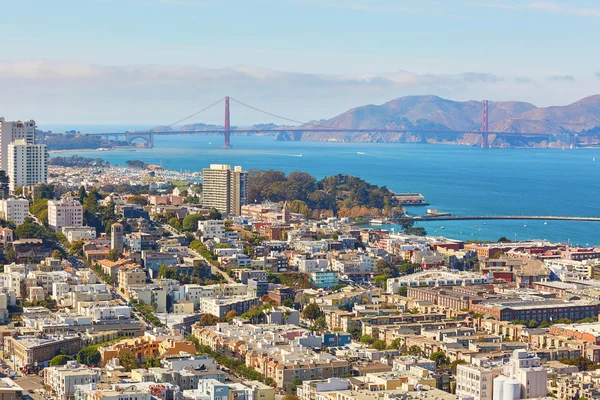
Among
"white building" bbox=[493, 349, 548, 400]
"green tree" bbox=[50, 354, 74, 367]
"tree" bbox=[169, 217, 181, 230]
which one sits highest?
"tree" bbox=[169, 217, 181, 230]

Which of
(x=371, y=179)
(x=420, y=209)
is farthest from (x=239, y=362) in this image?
(x=371, y=179)

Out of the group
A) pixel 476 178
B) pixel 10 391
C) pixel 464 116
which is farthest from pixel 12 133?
pixel 464 116

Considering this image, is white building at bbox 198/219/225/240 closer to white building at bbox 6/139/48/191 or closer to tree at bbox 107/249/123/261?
tree at bbox 107/249/123/261

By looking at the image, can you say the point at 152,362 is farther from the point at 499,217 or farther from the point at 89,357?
the point at 499,217

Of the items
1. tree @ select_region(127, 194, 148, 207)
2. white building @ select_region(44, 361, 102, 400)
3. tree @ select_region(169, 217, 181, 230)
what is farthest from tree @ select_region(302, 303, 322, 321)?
tree @ select_region(127, 194, 148, 207)

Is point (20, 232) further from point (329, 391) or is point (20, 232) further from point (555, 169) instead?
point (555, 169)

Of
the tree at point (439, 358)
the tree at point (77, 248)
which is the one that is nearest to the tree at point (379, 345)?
the tree at point (439, 358)

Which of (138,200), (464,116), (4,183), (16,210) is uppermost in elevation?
(464,116)
